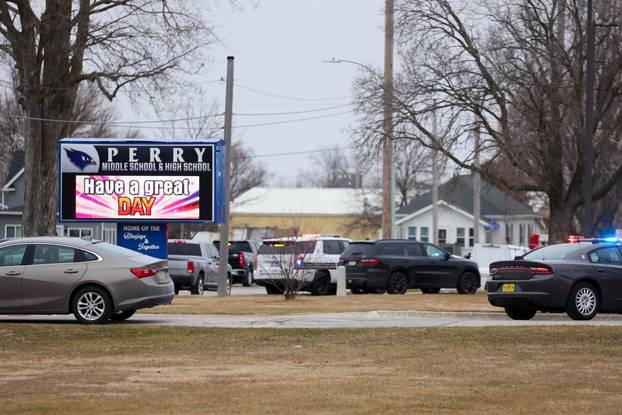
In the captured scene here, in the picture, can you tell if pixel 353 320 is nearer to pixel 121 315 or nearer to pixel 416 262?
pixel 121 315

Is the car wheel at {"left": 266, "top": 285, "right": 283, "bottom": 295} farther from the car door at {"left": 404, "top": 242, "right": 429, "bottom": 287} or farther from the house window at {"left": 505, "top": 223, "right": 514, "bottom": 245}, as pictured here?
the house window at {"left": 505, "top": 223, "right": 514, "bottom": 245}

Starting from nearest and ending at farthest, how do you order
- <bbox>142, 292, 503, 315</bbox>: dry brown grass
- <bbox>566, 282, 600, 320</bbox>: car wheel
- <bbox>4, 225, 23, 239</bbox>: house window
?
<bbox>566, 282, 600, 320</bbox>: car wheel < <bbox>142, 292, 503, 315</bbox>: dry brown grass < <bbox>4, 225, 23, 239</bbox>: house window

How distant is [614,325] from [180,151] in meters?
13.8

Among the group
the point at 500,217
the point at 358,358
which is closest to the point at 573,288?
the point at 358,358

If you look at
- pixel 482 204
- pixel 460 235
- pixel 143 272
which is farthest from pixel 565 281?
pixel 482 204

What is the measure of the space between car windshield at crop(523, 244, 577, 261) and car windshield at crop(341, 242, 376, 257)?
11.6m

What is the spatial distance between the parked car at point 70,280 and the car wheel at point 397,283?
14.4 m

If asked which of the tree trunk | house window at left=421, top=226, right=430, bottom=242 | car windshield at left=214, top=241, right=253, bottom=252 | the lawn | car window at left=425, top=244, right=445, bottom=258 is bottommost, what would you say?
the lawn

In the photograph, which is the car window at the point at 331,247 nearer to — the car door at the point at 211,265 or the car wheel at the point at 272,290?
the car wheel at the point at 272,290

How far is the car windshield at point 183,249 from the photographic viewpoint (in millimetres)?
36125

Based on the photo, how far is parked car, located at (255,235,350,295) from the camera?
31859 millimetres

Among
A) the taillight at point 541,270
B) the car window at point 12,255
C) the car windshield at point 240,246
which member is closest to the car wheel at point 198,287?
the car windshield at point 240,246

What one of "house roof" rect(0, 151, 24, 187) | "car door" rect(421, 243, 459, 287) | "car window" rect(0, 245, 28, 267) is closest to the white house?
"house roof" rect(0, 151, 24, 187)

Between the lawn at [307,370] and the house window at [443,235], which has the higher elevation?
the house window at [443,235]
